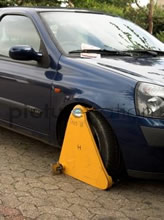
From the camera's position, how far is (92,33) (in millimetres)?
3787

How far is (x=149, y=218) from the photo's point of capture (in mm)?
2664

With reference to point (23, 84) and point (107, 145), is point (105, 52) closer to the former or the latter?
point (23, 84)

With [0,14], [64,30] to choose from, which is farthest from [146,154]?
[0,14]

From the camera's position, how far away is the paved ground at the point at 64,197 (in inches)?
106

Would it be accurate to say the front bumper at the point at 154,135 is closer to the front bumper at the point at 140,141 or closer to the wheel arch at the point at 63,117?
the front bumper at the point at 140,141

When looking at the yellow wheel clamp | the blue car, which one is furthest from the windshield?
the yellow wheel clamp

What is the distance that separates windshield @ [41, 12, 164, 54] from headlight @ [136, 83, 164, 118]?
3.39ft

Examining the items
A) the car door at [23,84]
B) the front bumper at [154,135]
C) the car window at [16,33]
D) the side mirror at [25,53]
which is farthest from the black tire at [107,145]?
the car window at [16,33]

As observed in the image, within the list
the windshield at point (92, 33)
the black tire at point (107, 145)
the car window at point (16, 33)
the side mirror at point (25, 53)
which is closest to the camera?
the black tire at point (107, 145)

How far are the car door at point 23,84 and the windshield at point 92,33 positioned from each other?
9.1 inches

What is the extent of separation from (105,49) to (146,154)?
4.30 feet

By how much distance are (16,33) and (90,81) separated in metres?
1.43

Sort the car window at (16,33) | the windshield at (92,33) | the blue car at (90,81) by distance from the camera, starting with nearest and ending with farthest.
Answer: the blue car at (90,81) → the windshield at (92,33) → the car window at (16,33)

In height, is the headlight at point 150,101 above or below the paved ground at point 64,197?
above
